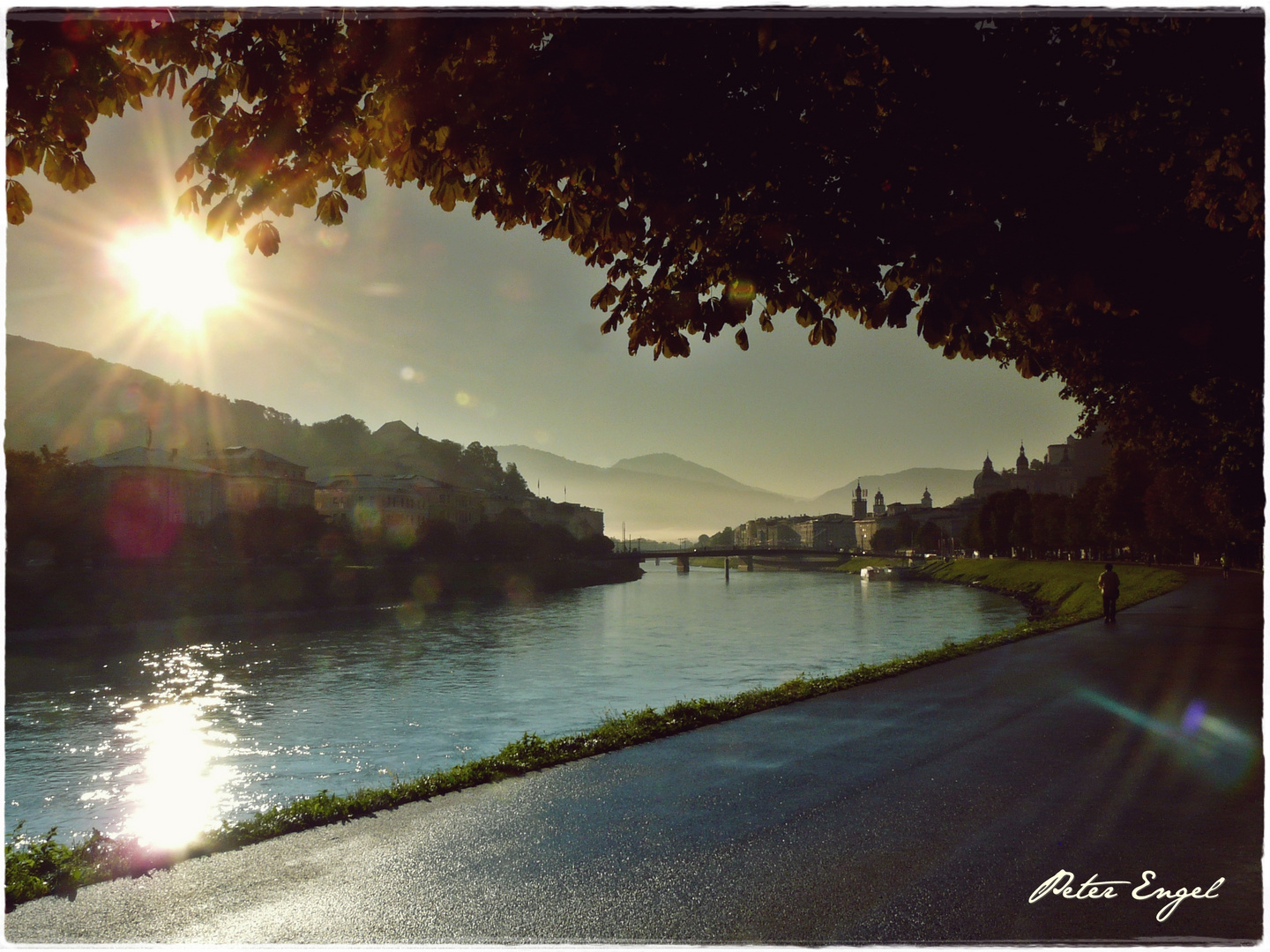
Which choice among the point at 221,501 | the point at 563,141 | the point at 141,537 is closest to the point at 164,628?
the point at 141,537

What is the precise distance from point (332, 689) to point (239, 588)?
3862 cm

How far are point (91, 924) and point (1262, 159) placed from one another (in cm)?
888

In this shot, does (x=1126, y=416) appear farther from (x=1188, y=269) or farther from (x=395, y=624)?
(x=395, y=624)

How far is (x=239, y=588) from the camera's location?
63.0 m

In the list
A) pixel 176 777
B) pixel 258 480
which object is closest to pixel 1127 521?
pixel 176 777

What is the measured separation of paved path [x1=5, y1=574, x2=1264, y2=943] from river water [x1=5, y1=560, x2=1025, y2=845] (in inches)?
56.1

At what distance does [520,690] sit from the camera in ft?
87.2

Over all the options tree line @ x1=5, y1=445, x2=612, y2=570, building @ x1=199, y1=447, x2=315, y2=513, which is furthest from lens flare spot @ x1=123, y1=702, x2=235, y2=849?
building @ x1=199, y1=447, x2=315, y2=513

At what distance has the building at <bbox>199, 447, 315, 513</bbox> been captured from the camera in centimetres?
11056

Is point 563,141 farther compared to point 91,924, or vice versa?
point 563,141

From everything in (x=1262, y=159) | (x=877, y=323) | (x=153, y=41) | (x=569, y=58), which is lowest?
(x=877, y=323)

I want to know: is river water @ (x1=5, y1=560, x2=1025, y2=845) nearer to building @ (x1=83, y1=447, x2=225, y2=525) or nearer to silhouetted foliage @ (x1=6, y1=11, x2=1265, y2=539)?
silhouetted foliage @ (x1=6, y1=11, x2=1265, y2=539)

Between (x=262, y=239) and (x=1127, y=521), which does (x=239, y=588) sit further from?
(x=262, y=239)

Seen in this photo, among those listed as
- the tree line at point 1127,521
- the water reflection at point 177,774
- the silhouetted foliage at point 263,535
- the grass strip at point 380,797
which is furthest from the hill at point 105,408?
the grass strip at point 380,797
